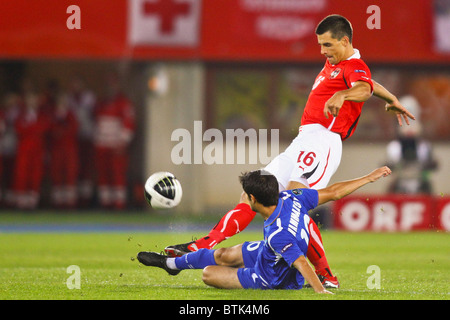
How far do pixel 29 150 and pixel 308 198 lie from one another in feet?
37.7

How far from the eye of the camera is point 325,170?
24.7ft

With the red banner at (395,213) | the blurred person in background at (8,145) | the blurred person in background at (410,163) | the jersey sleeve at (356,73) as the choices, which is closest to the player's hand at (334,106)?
the jersey sleeve at (356,73)

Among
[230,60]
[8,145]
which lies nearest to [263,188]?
[230,60]

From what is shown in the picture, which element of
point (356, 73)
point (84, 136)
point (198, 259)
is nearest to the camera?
point (198, 259)

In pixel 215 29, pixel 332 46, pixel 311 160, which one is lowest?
pixel 311 160

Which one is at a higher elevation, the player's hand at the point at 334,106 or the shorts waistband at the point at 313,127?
the player's hand at the point at 334,106

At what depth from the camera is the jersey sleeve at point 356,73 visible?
7289 mm

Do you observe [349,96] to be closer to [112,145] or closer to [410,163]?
[410,163]

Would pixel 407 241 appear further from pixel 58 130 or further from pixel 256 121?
pixel 58 130

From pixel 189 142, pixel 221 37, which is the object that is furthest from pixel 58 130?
pixel 221 37

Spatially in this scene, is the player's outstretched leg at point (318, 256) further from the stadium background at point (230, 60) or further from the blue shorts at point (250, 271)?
the stadium background at point (230, 60)

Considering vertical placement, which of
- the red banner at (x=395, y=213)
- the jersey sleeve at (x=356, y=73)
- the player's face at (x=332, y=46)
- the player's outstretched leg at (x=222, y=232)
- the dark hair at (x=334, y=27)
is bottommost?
the red banner at (x=395, y=213)

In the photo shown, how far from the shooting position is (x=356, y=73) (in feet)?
24.1

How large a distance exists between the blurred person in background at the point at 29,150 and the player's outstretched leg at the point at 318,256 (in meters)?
11.1
